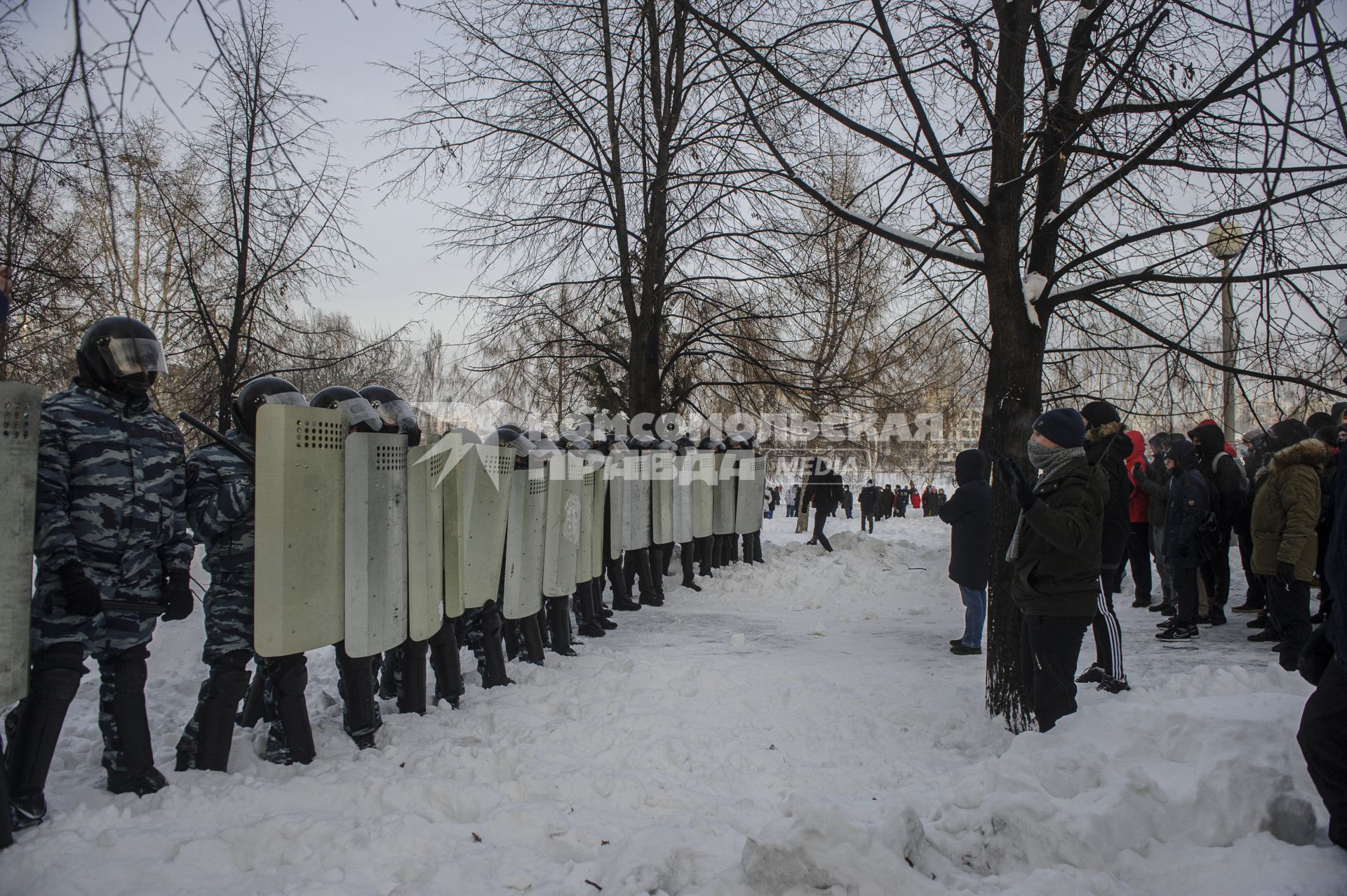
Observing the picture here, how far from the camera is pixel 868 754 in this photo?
4250 millimetres

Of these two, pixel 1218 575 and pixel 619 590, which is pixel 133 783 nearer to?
pixel 619 590

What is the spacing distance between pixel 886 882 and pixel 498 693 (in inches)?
127

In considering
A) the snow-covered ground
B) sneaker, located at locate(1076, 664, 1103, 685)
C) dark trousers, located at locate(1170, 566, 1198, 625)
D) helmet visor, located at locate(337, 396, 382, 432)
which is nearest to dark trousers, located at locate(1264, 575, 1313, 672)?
dark trousers, located at locate(1170, 566, 1198, 625)

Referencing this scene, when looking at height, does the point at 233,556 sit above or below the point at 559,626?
above

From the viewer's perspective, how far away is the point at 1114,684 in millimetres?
4969

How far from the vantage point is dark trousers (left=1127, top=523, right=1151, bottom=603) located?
885 cm

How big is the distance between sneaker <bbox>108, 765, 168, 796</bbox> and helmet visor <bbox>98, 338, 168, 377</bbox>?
1638mm

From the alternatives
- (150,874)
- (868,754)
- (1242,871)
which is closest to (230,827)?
(150,874)

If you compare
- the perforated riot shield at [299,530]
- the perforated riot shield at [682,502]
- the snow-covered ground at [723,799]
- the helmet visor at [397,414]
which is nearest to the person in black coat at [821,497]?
the perforated riot shield at [682,502]

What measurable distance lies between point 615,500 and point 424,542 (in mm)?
3947

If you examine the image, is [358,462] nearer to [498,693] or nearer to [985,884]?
[498,693]

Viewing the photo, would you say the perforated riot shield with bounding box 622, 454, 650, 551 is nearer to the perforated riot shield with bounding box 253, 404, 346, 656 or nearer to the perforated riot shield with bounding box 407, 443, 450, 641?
the perforated riot shield with bounding box 407, 443, 450, 641

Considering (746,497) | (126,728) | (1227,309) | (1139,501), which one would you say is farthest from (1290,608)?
(746,497)

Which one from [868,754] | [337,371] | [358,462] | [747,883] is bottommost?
[868,754]
